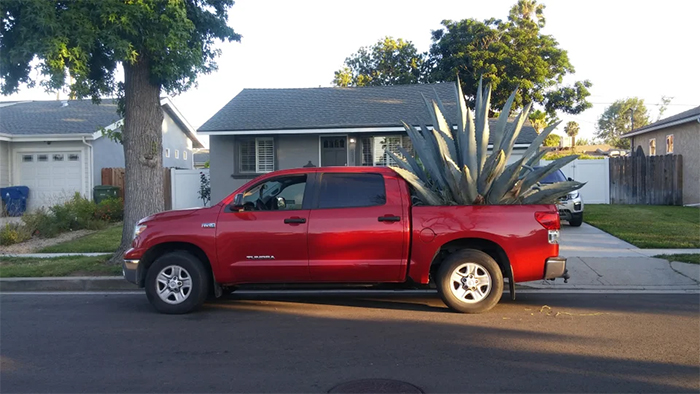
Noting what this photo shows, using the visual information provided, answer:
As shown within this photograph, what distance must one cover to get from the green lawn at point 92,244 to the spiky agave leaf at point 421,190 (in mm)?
7936

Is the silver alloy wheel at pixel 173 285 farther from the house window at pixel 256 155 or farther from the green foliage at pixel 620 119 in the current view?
the green foliage at pixel 620 119

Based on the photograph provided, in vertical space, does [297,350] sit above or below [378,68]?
below

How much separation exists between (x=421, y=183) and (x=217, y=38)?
5.97 metres

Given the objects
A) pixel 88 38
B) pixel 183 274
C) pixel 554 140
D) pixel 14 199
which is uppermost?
pixel 554 140

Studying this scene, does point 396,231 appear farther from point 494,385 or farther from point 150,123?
point 150,123

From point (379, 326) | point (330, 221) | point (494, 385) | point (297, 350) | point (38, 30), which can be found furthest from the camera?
point (38, 30)

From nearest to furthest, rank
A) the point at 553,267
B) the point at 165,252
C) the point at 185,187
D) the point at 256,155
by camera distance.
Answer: the point at 553,267 < the point at 165,252 < the point at 256,155 < the point at 185,187

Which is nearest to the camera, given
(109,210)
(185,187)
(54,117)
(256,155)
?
(109,210)

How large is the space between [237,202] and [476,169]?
3.15 m

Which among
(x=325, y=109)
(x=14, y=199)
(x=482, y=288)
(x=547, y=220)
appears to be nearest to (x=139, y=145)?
(x=482, y=288)

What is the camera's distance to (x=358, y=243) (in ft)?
23.7

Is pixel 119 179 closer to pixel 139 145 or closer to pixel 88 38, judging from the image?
pixel 139 145

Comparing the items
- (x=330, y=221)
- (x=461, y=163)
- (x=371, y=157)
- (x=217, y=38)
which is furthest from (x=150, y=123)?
(x=371, y=157)

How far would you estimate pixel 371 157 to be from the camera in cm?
1931
